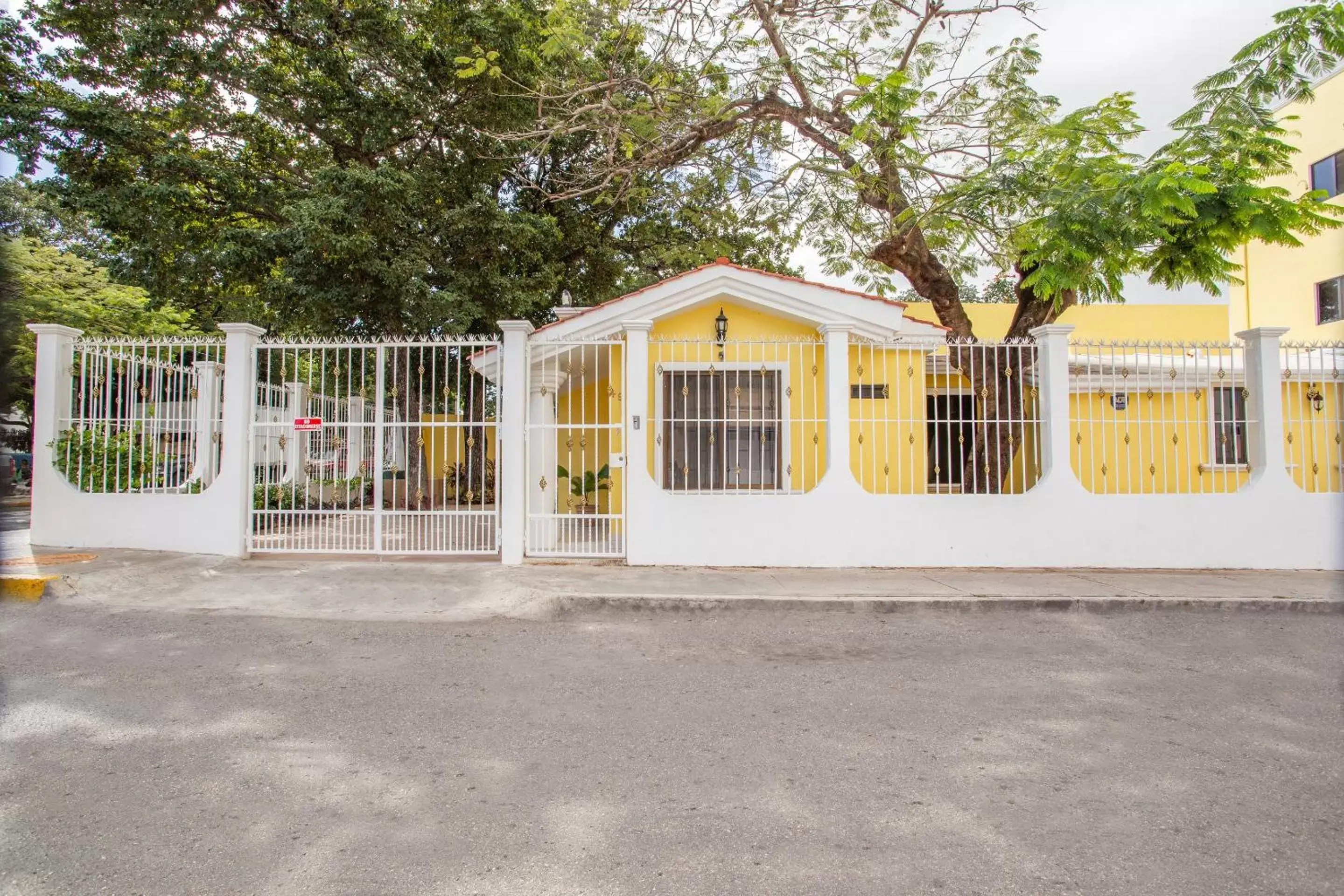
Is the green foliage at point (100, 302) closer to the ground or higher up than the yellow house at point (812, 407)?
higher up

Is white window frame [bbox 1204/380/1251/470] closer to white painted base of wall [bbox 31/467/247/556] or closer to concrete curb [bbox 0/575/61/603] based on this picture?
white painted base of wall [bbox 31/467/247/556]

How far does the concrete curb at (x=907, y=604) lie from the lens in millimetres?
6629

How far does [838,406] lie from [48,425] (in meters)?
8.78

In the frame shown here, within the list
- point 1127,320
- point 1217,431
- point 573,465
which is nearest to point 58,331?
point 573,465

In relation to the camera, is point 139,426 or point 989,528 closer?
point 989,528

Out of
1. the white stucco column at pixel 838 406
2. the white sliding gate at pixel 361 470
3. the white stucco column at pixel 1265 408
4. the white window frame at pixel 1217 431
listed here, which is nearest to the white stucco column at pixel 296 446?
the white sliding gate at pixel 361 470

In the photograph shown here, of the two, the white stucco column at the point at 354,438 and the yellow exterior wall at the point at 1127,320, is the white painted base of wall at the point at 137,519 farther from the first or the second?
the yellow exterior wall at the point at 1127,320

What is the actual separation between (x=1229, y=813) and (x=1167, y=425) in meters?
9.20

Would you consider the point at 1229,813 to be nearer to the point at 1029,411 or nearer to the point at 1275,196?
the point at 1275,196

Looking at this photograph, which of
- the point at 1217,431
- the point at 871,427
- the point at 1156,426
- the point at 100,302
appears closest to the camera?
the point at 871,427

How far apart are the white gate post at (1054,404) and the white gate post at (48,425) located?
1070cm

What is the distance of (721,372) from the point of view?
9.65 metres

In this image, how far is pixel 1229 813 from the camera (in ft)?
9.73

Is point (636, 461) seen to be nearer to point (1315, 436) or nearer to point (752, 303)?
point (752, 303)
